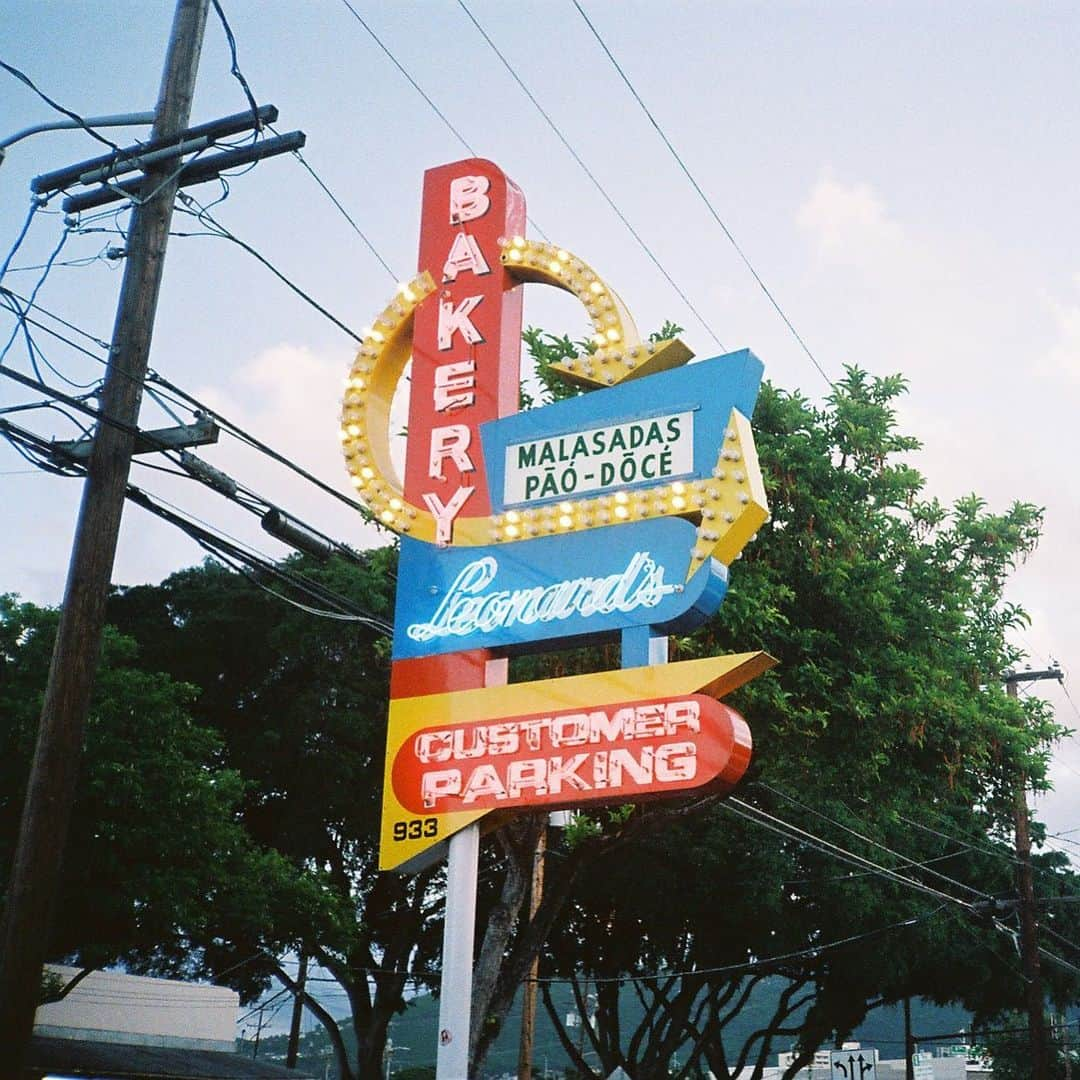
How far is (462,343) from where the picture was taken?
53.0 ft

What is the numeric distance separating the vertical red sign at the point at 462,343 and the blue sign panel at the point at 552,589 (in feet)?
1.82

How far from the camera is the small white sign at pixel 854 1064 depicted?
92.7ft

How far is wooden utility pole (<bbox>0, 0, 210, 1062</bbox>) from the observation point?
10.6 meters

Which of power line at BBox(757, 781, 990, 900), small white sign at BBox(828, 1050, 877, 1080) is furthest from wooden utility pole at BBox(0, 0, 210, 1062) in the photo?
small white sign at BBox(828, 1050, 877, 1080)

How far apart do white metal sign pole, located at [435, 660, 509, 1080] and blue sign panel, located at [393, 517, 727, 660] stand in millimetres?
2064

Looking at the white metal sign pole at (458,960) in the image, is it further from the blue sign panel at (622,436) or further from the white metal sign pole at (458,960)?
the blue sign panel at (622,436)

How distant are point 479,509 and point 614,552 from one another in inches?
73.0

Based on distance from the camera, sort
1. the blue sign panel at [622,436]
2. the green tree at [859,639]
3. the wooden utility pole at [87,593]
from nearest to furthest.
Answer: the wooden utility pole at [87,593] → the blue sign panel at [622,436] → the green tree at [859,639]

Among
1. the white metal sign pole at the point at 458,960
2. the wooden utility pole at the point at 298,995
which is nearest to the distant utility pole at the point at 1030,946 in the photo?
the wooden utility pole at the point at 298,995

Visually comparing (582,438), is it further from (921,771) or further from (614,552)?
(921,771)

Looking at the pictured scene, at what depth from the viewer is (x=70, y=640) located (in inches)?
449

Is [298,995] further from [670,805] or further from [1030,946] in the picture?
[670,805]

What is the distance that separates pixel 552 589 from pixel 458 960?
3.71 m

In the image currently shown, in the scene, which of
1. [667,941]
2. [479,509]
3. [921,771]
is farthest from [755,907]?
[479,509]
